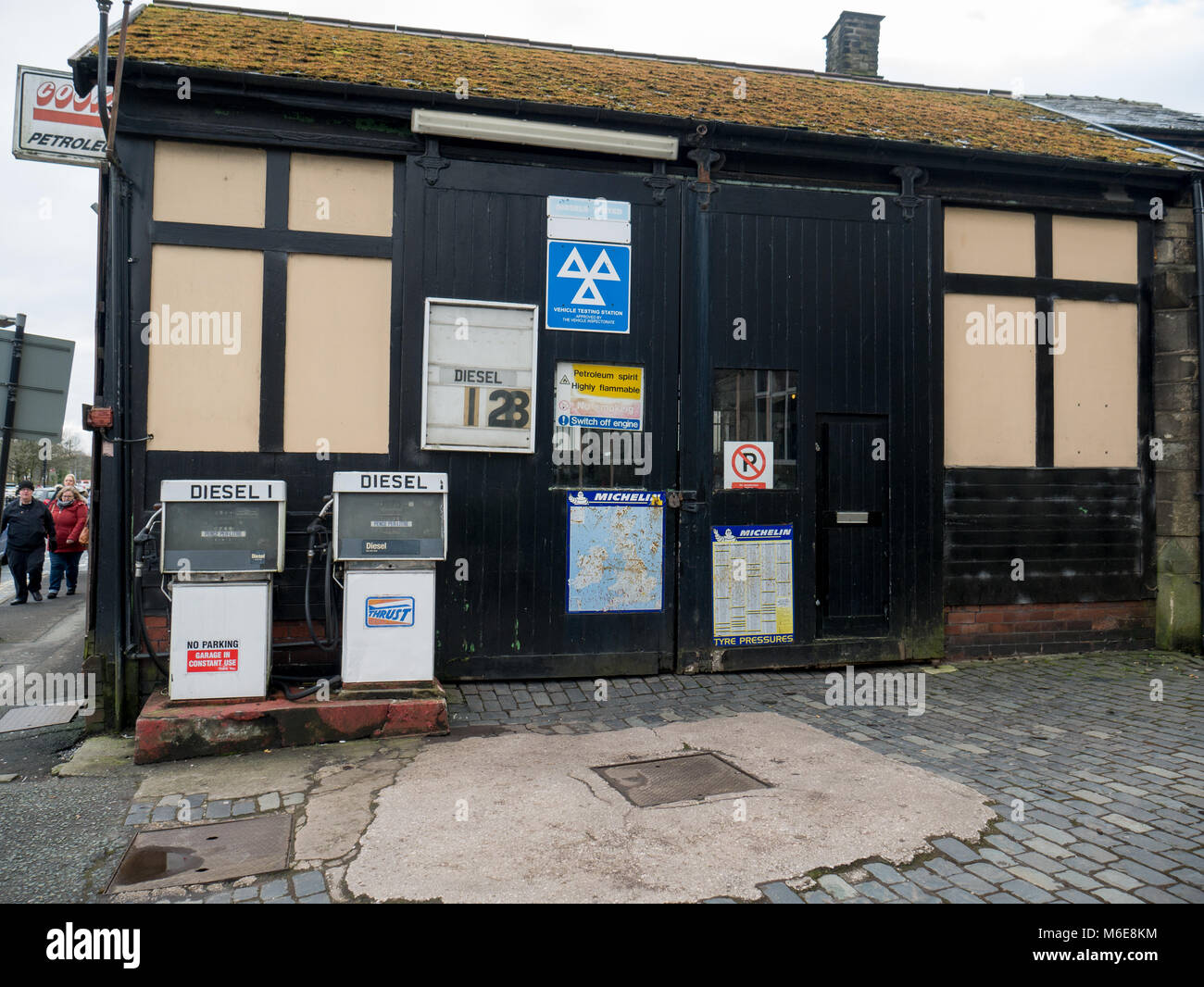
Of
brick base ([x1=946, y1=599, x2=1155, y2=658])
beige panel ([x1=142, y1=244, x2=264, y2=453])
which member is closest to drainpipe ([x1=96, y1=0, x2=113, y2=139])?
beige panel ([x1=142, y1=244, x2=264, y2=453])

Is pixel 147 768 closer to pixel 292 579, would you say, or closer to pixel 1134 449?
pixel 292 579

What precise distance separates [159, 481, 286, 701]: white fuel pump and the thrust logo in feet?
2.13

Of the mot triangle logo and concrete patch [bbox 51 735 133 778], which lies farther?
the mot triangle logo

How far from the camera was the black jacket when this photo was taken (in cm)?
1199

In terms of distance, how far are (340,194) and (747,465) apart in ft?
13.4

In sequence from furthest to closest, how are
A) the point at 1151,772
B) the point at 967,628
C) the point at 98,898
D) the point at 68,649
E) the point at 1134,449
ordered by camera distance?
the point at 68,649 < the point at 1134,449 < the point at 967,628 < the point at 1151,772 < the point at 98,898

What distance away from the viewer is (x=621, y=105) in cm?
707

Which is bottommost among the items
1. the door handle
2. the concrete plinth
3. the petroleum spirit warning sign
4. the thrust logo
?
the concrete plinth

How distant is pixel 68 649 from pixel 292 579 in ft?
14.0

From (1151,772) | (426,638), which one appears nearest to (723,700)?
(426,638)

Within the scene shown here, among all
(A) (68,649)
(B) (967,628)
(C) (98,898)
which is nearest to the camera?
(C) (98,898)

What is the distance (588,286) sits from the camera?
6.93m

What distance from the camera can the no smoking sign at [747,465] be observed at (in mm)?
7184

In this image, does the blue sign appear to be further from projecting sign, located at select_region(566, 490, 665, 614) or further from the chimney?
the chimney
